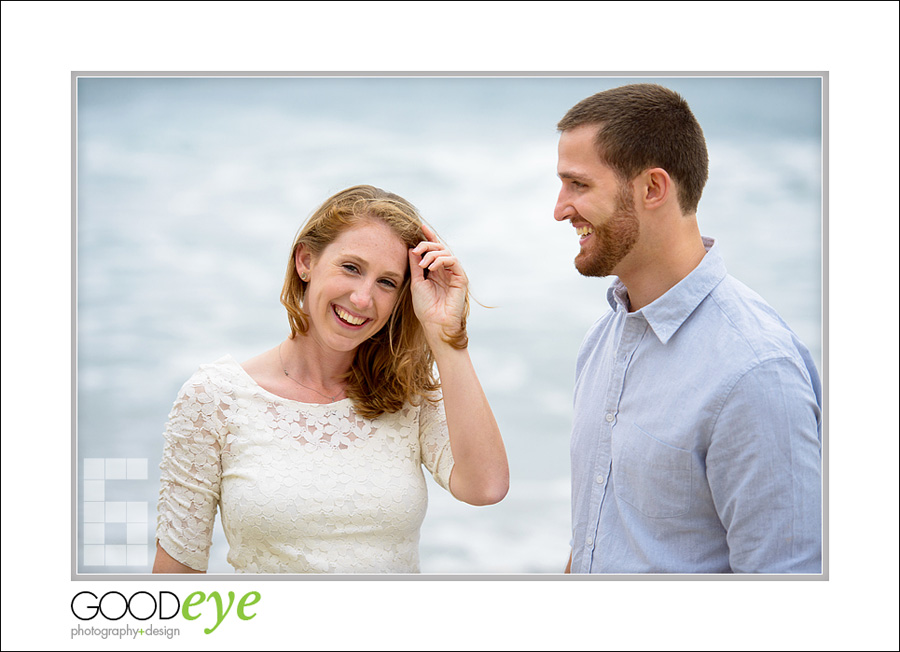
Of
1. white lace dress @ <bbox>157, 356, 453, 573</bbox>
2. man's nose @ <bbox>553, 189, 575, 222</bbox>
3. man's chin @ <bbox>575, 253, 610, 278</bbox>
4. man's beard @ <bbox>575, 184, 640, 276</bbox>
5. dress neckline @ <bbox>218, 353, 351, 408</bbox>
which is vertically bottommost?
white lace dress @ <bbox>157, 356, 453, 573</bbox>

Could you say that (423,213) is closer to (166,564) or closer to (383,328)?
(383,328)

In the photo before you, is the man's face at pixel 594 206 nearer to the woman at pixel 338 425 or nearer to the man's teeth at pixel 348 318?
the woman at pixel 338 425

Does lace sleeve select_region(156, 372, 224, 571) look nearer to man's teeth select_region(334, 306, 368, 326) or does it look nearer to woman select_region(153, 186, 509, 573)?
woman select_region(153, 186, 509, 573)

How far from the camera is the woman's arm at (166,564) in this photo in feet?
7.43

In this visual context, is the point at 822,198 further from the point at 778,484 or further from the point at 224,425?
the point at 224,425

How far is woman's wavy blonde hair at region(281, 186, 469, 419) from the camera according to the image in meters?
2.25

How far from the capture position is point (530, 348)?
2734 millimetres

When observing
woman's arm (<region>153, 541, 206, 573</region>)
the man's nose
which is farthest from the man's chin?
woman's arm (<region>153, 541, 206, 573</region>)

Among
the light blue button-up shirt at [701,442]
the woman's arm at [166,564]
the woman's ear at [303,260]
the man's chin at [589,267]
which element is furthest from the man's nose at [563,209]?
the woman's arm at [166,564]

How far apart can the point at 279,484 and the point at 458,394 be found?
52 cm

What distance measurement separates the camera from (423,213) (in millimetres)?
2475

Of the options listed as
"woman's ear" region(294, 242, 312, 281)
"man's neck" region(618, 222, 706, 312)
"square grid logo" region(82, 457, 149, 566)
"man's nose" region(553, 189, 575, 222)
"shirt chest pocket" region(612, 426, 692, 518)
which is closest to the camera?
"shirt chest pocket" region(612, 426, 692, 518)

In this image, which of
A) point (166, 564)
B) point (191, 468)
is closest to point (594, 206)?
point (191, 468)

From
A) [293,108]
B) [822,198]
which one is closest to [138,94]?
[293,108]
